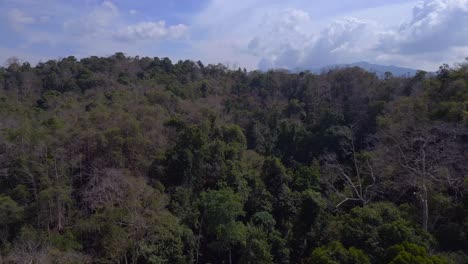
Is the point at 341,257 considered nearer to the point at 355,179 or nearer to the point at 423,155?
the point at 423,155

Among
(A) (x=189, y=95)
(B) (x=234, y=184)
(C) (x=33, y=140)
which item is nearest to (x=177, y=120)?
(B) (x=234, y=184)

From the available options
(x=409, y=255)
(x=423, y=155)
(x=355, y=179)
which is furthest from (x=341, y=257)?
(x=355, y=179)

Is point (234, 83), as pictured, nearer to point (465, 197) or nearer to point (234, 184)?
point (234, 184)

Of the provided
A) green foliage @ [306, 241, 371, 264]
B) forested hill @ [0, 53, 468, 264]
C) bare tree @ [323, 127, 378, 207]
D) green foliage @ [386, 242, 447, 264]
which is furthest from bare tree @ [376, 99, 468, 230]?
green foliage @ [306, 241, 371, 264]

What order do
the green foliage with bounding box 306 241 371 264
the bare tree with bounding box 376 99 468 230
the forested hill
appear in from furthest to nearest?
the bare tree with bounding box 376 99 468 230
the forested hill
the green foliage with bounding box 306 241 371 264

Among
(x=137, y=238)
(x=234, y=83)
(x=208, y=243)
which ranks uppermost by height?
(x=234, y=83)

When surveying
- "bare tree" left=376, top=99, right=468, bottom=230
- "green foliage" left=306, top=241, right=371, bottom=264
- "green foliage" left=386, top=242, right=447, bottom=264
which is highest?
"bare tree" left=376, top=99, right=468, bottom=230

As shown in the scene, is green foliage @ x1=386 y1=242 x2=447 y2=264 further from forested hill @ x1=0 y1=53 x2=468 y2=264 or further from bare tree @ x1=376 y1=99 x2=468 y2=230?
bare tree @ x1=376 y1=99 x2=468 y2=230

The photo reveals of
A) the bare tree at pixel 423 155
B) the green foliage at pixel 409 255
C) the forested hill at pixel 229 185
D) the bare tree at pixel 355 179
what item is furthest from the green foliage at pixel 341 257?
the bare tree at pixel 355 179
